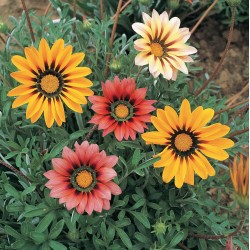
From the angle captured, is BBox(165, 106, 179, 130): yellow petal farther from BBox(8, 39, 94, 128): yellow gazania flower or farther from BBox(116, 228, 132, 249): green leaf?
BBox(116, 228, 132, 249): green leaf

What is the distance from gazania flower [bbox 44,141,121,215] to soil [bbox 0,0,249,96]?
1.14 meters

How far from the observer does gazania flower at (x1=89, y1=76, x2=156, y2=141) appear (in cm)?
128

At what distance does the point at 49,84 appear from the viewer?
128 cm

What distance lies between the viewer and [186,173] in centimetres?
129

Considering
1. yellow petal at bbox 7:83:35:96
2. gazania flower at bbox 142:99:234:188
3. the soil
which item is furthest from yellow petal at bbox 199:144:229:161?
the soil

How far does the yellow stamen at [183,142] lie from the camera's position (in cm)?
130

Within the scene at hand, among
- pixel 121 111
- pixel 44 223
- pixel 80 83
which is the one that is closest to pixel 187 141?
pixel 121 111

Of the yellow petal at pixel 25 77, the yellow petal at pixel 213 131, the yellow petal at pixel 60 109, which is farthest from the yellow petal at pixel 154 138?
the yellow petal at pixel 25 77

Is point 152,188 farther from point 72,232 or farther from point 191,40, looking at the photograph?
point 191,40

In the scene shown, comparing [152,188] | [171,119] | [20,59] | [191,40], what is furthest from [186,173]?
[191,40]

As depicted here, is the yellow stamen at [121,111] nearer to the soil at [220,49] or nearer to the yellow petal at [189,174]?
the yellow petal at [189,174]

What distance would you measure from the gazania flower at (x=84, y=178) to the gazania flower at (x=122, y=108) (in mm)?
81

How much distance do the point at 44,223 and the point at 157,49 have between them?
1.72 ft

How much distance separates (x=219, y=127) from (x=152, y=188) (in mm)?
340
